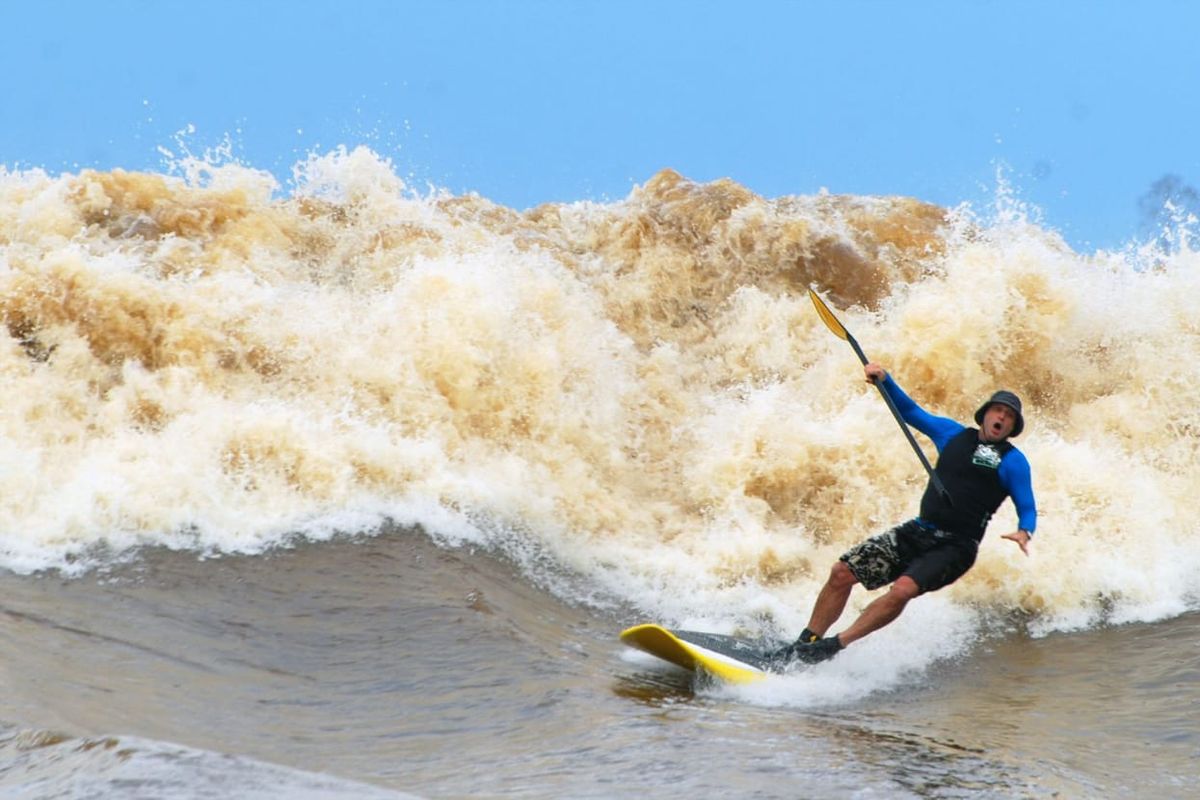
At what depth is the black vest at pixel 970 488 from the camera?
612 cm

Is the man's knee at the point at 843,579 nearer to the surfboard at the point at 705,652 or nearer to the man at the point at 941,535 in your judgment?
the man at the point at 941,535

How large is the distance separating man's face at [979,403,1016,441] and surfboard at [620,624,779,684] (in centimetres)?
165

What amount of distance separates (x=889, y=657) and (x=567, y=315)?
205 inches

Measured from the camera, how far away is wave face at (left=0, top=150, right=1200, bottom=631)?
25.0 feet

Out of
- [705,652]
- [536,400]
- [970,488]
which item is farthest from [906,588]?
[536,400]

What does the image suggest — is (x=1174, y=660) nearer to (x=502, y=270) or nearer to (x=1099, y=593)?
(x=1099, y=593)

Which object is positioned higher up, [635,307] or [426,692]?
[635,307]

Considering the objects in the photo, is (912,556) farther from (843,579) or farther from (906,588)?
(843,579)

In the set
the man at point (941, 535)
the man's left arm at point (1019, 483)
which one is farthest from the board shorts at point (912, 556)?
the man's left arm at point (1019, 483)

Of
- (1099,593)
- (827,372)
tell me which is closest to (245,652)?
(1099,593)

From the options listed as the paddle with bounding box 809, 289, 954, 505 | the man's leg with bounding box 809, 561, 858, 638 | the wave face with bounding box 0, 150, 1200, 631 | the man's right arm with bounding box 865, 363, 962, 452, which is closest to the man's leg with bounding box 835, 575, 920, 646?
the man's leg with bounding box 809, 561, 858, 638

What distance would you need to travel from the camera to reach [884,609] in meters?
6.04

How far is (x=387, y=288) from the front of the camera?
10.4 meters

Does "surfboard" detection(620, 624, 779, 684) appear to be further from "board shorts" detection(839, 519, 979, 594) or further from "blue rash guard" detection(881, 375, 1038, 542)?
"blue rash guard" detection(881, 375, 1038, 542)
